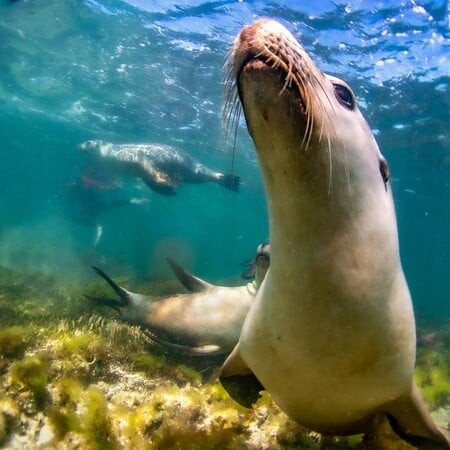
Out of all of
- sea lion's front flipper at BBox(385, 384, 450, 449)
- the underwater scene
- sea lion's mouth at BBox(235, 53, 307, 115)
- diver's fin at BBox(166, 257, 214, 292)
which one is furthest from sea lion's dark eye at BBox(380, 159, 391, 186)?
diver's fin at BBox(166, 257, 214, 292)

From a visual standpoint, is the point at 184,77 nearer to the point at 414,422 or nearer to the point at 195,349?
the point at 195,349

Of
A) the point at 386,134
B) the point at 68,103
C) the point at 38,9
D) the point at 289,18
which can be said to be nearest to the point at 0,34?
the point at 38,9

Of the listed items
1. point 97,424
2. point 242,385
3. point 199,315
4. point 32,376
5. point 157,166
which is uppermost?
point 242,385

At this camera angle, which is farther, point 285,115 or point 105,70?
point 105,70

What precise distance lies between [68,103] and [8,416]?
2186 centimetres

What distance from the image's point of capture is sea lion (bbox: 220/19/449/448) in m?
1.65

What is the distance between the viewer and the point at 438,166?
65.4 ft

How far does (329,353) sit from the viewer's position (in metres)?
2.09

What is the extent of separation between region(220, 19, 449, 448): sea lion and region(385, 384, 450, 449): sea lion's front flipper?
1cm

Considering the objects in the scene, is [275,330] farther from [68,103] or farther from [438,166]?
[68,103]

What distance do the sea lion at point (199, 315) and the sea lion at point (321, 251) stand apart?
2.67 metres

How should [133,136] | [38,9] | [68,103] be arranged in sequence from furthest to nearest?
[133,136] < [68,103] < [38,9]

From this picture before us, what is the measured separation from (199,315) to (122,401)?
1.90 metres

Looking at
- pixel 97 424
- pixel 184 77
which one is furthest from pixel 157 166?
pixel 97 424
